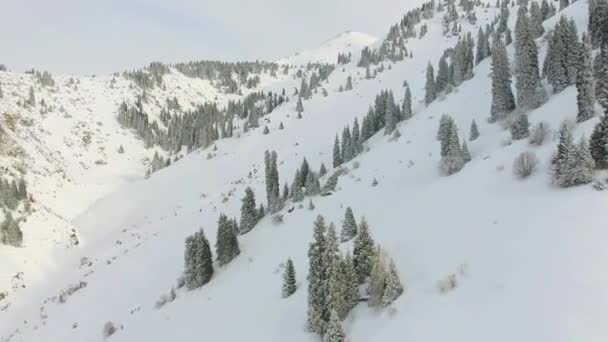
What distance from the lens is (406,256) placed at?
25.8 metres

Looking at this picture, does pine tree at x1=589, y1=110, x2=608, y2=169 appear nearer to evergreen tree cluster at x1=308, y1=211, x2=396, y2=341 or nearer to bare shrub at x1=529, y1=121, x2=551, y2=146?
bare shrub at x1=529, y1=121, x2=551, y2=146

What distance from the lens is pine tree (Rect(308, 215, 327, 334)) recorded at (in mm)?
23391

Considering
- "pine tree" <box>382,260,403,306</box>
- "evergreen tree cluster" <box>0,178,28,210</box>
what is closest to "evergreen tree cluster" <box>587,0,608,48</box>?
"pine tree" <box>382,260,403,306</box>

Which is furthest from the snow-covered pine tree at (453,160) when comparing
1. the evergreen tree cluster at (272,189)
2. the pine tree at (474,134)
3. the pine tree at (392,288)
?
the evergreen tree cluster at (272,189)

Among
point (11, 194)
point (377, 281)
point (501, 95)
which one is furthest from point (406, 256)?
point (11, 194)

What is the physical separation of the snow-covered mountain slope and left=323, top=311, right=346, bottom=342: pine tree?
23.8 inches

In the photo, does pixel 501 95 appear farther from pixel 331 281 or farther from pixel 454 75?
pixel 331 281

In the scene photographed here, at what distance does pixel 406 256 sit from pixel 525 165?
30.6 ft

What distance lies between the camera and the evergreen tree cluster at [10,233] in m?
62.3

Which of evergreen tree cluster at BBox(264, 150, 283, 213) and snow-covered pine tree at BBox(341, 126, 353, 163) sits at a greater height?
snow-covered pine tree at BBox(341, 126, 353, 163)

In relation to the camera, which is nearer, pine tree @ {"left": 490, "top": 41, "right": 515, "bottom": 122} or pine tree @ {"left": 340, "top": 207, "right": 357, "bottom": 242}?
pine tree @ {"left": 340, "top": 207, "right": 357, "bottom": 242}

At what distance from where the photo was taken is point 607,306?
1558cm

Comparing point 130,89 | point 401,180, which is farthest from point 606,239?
point 130,89

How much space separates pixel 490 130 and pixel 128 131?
116m
